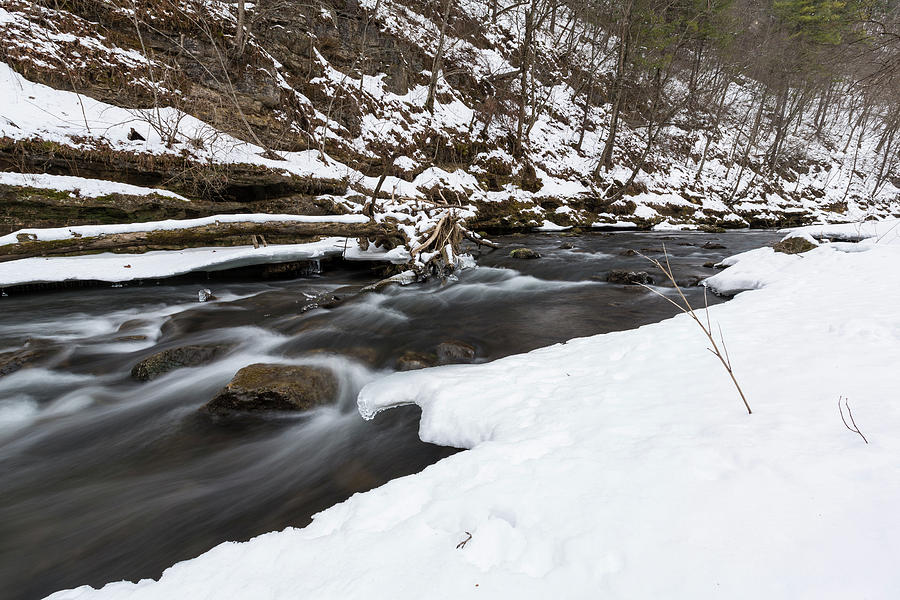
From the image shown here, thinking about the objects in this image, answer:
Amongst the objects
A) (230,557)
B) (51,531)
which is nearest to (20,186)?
(51,531)

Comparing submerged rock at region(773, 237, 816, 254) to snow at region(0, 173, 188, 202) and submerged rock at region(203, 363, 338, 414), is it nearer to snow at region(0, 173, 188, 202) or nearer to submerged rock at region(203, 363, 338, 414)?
submerged rock at region(203, 363, 338, 414)

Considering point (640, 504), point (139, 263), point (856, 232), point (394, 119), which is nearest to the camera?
point (640, 504)

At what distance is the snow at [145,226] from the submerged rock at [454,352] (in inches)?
172

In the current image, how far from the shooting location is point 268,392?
3.07m

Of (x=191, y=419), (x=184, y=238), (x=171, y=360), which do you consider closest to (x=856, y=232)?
(x=191, y=419)

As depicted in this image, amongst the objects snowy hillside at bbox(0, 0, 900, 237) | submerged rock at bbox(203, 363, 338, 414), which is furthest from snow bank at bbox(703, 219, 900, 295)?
snowy hillside at bbox(0, 0, 900, 237)

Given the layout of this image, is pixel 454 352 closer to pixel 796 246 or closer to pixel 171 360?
pixel 171 360

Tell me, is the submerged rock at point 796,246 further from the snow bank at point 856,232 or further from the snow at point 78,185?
the snow at point 78,185

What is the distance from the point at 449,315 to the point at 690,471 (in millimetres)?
4664

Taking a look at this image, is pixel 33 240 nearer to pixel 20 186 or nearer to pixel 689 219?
pixel 20 186

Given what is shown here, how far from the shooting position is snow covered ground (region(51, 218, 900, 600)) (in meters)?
0.97

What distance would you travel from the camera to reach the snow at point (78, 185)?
6.09 meters

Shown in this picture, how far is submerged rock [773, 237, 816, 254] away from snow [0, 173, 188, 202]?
11.7m

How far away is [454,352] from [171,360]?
3112mm
